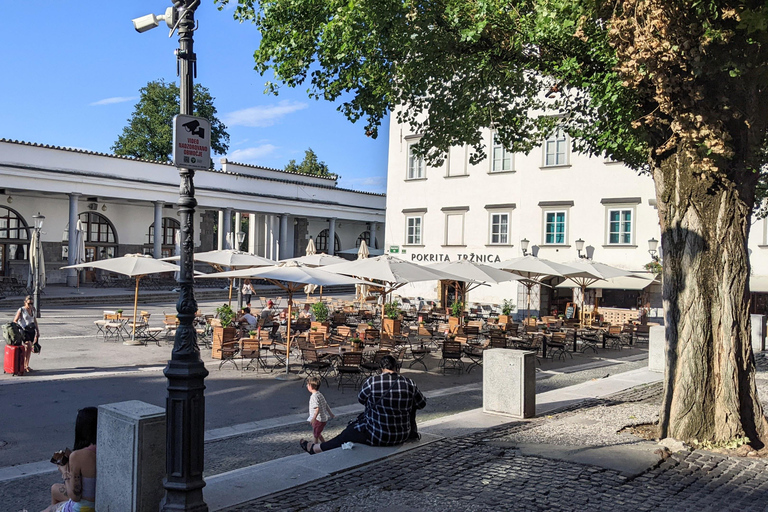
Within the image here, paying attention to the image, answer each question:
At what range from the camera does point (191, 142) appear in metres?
5.48

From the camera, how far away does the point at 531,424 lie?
9383 mm

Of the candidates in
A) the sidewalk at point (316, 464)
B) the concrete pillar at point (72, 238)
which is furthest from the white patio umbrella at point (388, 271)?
the concrete pillar at point (72, 238)

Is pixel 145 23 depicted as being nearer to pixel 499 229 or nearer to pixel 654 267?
pixel 654 267

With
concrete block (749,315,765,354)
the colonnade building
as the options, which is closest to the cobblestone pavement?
concrete block (749,315,765,354)

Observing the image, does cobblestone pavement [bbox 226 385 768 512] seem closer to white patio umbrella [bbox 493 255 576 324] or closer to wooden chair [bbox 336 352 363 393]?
wooden chair [bbox 336 352 363 393]

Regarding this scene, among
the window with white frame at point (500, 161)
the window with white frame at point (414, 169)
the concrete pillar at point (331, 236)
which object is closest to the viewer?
the window with white frame at point (500, 161)

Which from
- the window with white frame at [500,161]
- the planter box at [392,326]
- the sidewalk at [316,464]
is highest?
the window with white frame at [500,161]

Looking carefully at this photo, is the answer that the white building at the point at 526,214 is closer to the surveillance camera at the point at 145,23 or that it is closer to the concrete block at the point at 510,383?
the concrete block at the point at 510,383

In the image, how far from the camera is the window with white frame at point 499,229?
1224 inches

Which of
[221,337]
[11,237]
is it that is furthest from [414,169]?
[11,237]

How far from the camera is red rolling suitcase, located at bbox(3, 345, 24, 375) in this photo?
41.3 ft

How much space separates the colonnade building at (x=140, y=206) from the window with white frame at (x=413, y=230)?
8.96 m

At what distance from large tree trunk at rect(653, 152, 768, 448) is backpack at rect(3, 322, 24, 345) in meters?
11.3

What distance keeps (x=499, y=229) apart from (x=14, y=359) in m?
22.8
